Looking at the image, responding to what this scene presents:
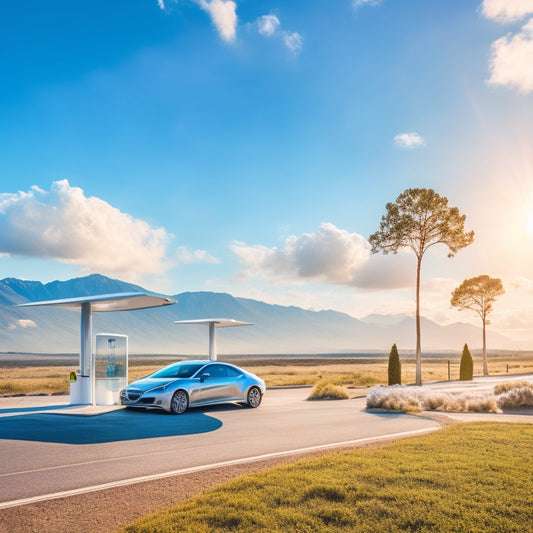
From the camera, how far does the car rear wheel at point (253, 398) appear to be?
1633 cm

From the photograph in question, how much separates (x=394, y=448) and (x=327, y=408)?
7.65 metres

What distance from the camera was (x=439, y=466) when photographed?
7.43 m

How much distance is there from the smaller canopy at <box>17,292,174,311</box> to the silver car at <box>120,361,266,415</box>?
215cm

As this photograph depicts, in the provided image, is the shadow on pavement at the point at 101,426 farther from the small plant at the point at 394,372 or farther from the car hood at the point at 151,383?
the small plant at the point at 394,372

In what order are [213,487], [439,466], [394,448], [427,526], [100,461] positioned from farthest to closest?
[394,448]
[100,461]
[439,466]
[213,487]
[427,526]

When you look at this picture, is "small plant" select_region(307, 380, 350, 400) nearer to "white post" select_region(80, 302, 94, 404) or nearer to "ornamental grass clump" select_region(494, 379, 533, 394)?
"ornamental grass clump" select_region(494, 379, 533, 394)

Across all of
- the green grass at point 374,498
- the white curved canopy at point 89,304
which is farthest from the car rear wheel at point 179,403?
the green grass at point 374,498

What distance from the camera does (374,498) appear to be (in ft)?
19.8

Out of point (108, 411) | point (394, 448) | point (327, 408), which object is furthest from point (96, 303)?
point (394, 448)

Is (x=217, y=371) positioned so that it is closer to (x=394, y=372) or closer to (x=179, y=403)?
(x=179, y=403)

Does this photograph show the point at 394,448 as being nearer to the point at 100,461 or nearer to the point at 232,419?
the point at 100,461

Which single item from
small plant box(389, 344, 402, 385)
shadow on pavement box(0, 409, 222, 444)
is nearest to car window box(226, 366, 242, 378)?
shadow on pavement box(0, 409, 222, 444)

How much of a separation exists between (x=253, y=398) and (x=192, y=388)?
2.29 meters


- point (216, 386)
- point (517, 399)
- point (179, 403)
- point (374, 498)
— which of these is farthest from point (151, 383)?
point (517, 399)
